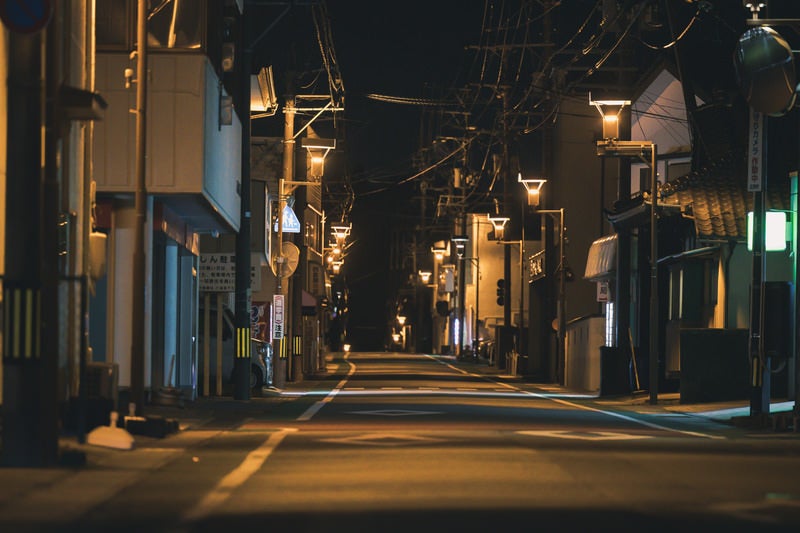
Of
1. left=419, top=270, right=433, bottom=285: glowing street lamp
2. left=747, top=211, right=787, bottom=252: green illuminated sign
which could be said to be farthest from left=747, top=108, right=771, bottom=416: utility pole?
left=419, top=270, right=433, bottom=285: glowing street lamp

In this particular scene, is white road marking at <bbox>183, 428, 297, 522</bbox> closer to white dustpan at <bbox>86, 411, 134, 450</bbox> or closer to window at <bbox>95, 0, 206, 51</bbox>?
white dustpan at <bbox>86, 411, 134, 450</bbox>

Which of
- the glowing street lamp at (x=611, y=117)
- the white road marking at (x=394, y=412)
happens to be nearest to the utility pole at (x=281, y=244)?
the glowing street lamp at (x=611, y=117)

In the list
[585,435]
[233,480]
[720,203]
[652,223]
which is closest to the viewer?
[233,480]

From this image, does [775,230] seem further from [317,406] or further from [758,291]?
[317,406]

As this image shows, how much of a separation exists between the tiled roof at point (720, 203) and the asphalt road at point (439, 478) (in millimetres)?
9338

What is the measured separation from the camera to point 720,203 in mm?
32250

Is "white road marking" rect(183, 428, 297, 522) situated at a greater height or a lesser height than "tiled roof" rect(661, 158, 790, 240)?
lesser

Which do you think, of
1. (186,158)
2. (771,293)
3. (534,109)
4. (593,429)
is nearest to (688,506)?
(593,429)

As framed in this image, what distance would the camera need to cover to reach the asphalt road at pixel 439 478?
10.3m

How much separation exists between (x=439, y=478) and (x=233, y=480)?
1.99 m

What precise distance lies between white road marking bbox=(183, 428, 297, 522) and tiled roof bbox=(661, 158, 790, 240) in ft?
53.1

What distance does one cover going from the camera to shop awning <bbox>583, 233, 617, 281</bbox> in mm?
43094

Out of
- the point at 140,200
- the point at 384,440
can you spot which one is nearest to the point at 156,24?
the point at 140,200

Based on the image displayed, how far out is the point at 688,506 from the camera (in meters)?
11.2
